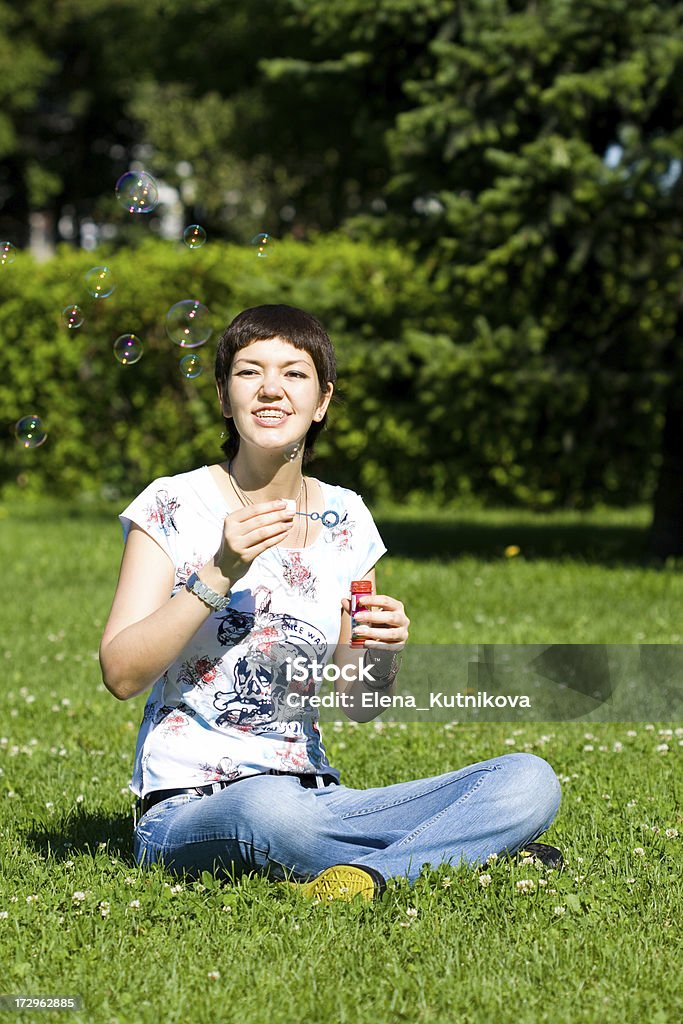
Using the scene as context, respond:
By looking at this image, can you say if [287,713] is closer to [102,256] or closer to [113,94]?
[102,256]

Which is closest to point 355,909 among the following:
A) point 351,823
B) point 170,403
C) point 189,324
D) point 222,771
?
point 351,823

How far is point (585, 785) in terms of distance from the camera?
4.58m

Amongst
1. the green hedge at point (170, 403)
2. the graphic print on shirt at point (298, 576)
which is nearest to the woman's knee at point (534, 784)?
the graphic print on shirt at point (298, 576)

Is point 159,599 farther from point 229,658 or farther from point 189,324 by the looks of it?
point 189,324

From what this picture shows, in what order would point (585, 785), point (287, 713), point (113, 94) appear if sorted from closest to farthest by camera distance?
point (287, 713) < point (585, 785) < point (113, 94)

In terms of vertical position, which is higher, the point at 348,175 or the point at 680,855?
the point at 348,175

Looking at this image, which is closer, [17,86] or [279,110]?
[279,110]

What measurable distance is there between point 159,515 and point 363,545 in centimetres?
57

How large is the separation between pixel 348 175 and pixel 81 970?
56.0 feet

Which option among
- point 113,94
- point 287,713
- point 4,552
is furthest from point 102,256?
point 113,94

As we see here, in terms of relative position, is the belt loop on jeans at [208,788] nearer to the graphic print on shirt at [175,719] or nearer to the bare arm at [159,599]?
the graphic print on shirt at [175,719]

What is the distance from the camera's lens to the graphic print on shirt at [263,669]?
3.34m

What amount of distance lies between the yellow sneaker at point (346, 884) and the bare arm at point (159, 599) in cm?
66

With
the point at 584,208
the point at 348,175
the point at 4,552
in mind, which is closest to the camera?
the point at 584,208
